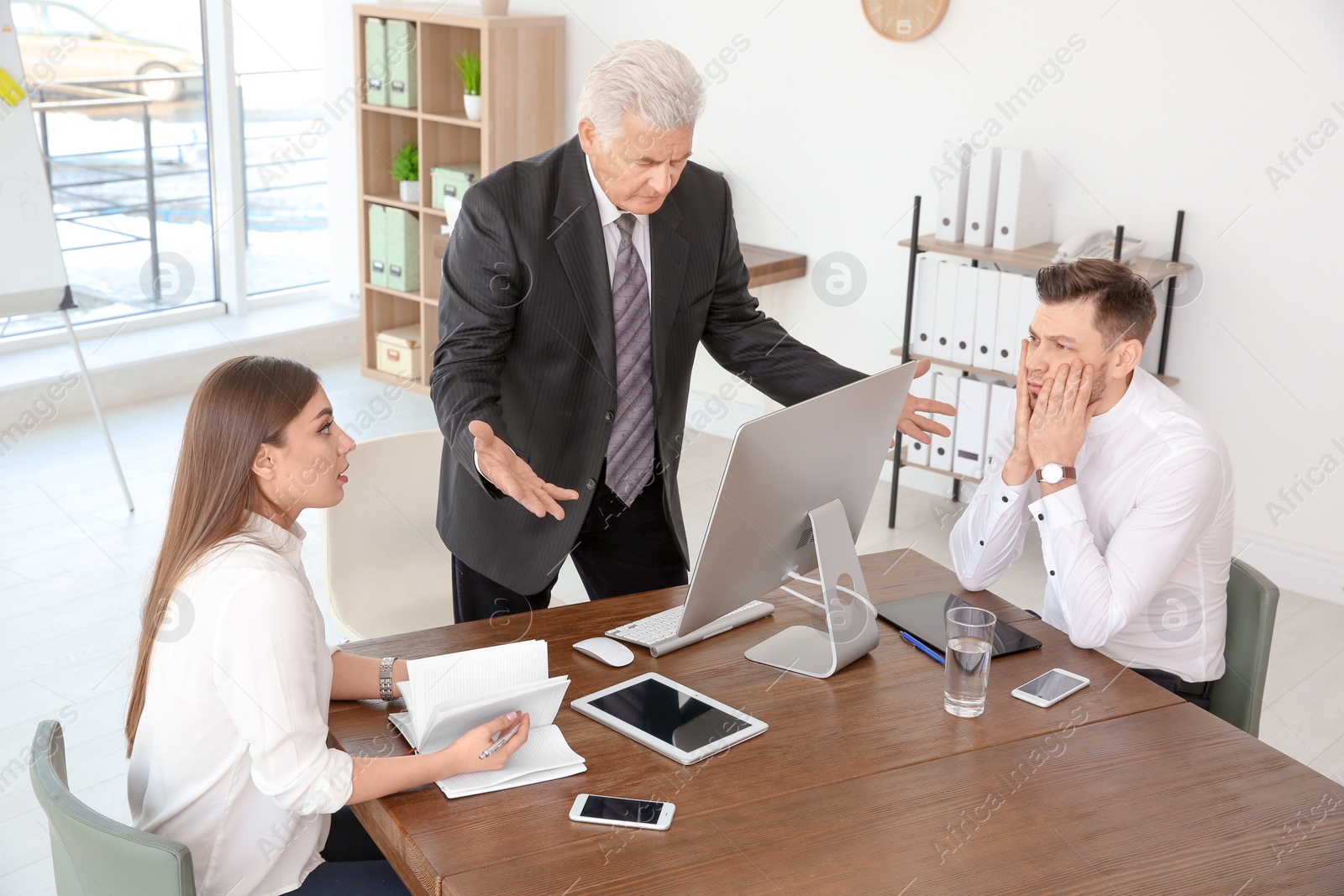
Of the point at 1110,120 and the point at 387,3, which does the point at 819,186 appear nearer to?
the point at 1110,120

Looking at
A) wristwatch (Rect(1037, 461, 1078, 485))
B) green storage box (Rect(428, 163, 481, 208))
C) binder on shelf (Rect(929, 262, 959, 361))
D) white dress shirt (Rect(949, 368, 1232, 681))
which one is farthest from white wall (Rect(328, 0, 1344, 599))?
wristwatch (Rect(1037, 461, 1078, 485))

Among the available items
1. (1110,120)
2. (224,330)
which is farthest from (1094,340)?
(224,330)

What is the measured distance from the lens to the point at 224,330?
623 cm

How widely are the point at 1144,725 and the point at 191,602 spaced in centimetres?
135

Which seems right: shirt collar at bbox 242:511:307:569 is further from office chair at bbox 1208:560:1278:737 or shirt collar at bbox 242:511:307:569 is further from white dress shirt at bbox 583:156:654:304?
office chair at bbox 1208:560:1278:737

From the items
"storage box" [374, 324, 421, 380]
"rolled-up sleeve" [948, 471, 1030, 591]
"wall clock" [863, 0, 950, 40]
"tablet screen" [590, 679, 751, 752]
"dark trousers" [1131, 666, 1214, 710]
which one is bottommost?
"storage box" [374, 324, 421, 380]

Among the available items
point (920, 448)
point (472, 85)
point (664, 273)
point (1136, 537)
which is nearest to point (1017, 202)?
point (920, 448)

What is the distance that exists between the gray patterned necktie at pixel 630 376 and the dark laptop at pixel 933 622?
1.72ft

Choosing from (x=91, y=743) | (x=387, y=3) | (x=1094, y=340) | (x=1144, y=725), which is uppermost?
(x=387, y=3)

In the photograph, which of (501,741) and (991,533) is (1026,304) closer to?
(991,533)

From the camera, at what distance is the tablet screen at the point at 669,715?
1695mm

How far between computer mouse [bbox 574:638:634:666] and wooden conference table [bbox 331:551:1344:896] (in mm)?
15

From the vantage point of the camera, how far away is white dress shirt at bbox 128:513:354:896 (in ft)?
4.97

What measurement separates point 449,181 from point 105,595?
248 cm
